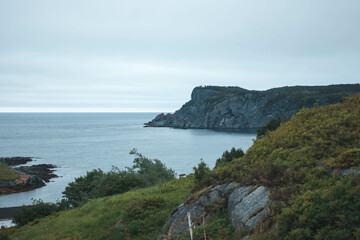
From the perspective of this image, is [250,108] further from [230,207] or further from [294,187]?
[294,187]

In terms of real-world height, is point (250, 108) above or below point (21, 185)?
above

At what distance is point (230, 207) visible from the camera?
324 inches

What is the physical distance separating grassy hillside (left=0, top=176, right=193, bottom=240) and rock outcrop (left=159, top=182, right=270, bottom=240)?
74.7 inches

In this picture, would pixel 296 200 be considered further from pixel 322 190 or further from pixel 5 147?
pixel 5 147

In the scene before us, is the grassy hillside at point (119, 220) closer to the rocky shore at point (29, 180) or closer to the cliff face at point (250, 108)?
the rocky shore at point (29, 180)

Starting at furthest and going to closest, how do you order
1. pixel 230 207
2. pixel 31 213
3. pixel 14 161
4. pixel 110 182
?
1. pixel 14 161
2. pixel 110 182
3. pixel 31 213
4. pixel 230 207

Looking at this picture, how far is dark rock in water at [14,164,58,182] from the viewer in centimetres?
6331

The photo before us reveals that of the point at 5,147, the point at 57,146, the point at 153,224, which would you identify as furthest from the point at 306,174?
the point at 5,147

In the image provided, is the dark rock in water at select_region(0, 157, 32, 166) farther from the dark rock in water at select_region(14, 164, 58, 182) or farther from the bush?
the bush

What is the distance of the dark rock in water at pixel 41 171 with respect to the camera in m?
63.3

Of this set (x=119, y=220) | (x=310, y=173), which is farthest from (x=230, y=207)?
(x=119, y=220)

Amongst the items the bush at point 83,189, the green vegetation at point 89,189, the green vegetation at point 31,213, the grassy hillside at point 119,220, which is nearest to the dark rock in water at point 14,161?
the bush at point 83,189

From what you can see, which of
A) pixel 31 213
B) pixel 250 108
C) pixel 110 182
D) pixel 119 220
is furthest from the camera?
pixel 250 108

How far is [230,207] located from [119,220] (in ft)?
23.8
